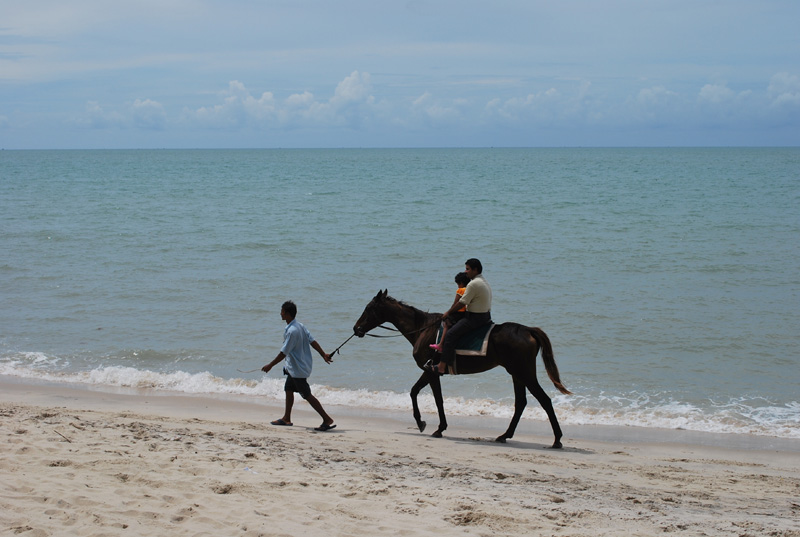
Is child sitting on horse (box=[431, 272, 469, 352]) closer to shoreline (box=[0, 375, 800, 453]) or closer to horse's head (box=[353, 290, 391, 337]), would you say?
→ horse's head (box=[353, 290, 391, 337])

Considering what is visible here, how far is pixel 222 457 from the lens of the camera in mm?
7305

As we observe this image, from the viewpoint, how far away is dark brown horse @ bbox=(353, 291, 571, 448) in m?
9.28

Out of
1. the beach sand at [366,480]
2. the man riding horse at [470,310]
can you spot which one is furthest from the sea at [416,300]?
the man riding horse at [470,310]

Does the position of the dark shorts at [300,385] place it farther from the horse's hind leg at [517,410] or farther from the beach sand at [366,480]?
the horse's hind leg at [517,410]

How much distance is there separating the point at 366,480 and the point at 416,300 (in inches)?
461

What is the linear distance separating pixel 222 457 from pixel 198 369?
21.8 feet

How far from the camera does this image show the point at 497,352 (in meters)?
9.41

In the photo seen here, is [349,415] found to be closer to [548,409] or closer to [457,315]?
[457,315]

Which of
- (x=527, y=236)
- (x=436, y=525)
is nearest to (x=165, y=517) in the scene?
(x=436, y=525)

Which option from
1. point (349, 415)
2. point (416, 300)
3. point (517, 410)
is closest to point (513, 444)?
point (517, 410)

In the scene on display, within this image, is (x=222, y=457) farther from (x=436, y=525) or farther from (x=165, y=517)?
(x=436, y=525)

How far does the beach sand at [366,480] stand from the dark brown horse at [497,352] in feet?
1.67

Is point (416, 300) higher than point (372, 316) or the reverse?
the reverse

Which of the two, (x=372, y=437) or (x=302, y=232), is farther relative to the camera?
(x=302, y=232)
